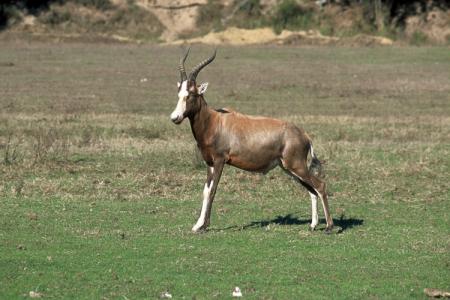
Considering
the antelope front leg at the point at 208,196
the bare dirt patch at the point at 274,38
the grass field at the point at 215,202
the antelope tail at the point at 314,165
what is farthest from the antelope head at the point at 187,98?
the bare dirt patch at the point at 274,38

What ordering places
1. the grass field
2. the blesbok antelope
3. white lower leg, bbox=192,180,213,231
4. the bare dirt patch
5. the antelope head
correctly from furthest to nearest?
the bare dirt patch → the blesbok antelope → white lower leg, bbox=192,180,213,231 → the antelope head → the grass field

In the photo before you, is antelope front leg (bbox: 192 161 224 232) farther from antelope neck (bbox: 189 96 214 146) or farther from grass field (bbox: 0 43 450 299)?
antelope neck (bbox: 189 96 214 146)

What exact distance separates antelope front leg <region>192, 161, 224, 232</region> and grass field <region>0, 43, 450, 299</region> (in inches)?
10.1

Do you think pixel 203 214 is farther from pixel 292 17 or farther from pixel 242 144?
pixel 292 17

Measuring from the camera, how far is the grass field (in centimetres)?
1184

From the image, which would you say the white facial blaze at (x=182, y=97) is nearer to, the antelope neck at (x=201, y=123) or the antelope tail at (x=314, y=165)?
the antelope neck at (x=201, y=123)

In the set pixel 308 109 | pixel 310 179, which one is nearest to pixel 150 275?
pixel 310 179

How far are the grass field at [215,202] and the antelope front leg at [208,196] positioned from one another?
0.26 meters

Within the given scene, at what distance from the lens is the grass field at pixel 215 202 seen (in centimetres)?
1184

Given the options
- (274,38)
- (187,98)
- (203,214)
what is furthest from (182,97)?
(274,38)

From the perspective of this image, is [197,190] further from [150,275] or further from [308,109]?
[308,109]

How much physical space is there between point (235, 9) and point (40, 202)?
44919 millimetres

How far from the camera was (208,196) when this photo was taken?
14703 millimetres

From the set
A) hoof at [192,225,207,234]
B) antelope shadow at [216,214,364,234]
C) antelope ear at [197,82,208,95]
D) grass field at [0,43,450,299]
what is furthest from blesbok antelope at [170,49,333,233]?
grass field at [0,43,450,299]
